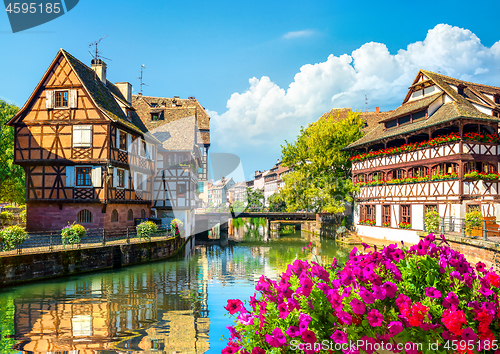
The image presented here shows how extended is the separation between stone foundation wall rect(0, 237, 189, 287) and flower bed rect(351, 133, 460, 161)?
20.3m

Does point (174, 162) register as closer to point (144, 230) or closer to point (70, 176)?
point (70, 176)

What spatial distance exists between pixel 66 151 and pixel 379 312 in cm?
2633

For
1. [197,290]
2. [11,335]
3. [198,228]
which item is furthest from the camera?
[198,228]

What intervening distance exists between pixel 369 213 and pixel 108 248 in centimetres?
2393

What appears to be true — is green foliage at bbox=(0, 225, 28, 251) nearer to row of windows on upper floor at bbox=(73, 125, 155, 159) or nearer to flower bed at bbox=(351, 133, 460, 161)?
row of windows on upper floor at bbox=(73, 125, 155, 159)

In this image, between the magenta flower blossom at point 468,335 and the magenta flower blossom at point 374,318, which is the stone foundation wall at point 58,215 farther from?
the magenta flower blossom at point 468,335

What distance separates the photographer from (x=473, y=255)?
17328 millimetres

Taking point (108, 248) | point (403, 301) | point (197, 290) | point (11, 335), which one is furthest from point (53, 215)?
point (403, 301)

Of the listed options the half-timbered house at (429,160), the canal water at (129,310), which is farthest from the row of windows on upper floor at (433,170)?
the canal water at (129,310)

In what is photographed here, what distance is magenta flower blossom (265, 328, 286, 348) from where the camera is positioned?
12.5 feet

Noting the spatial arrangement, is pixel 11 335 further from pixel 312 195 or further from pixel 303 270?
pixel 312 195

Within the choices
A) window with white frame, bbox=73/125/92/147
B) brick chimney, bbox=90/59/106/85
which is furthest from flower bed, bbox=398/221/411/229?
brick chimney, bbox=90/59/106/85

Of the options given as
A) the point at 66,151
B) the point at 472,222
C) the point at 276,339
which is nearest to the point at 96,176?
the point at 66,151

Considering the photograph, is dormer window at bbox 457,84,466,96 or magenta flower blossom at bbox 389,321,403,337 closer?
magenta flower blossom at bbox 389,321,403,337
